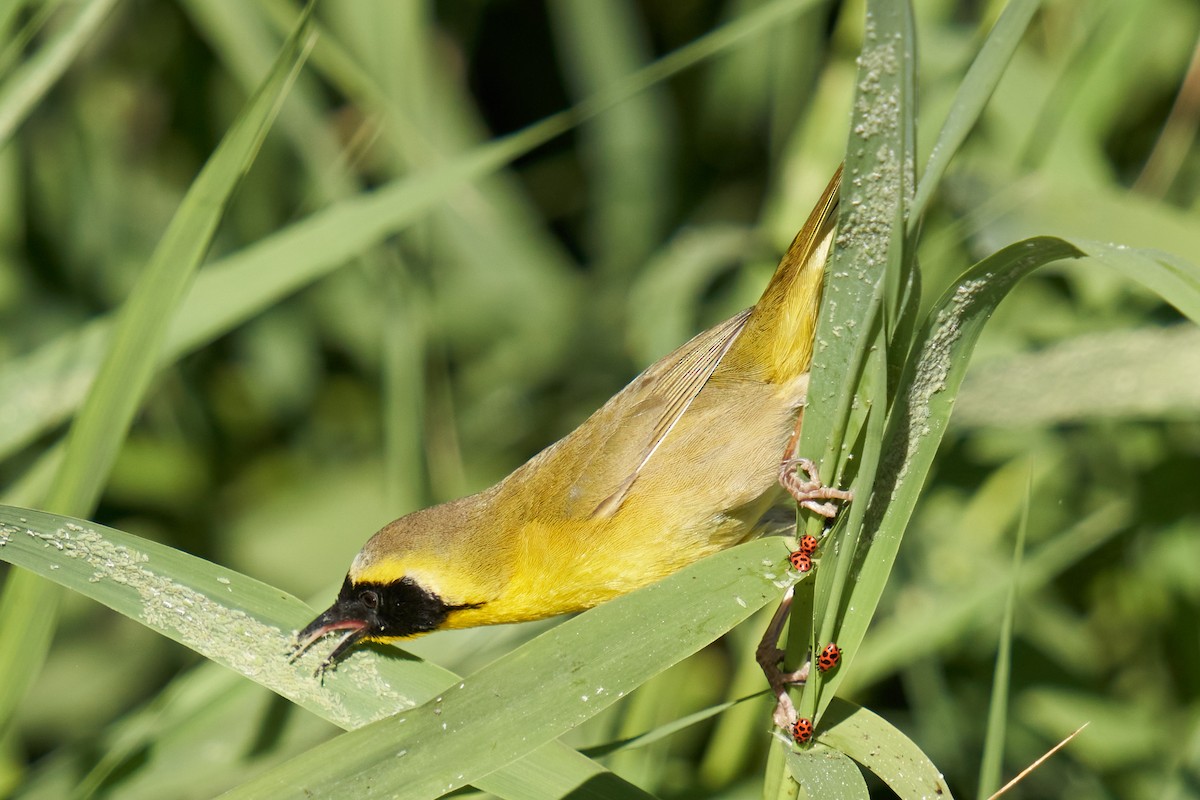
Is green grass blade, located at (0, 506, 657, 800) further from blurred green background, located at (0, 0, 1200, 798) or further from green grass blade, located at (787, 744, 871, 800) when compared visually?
blurred green background, located at (0, 0, 1200, 798)

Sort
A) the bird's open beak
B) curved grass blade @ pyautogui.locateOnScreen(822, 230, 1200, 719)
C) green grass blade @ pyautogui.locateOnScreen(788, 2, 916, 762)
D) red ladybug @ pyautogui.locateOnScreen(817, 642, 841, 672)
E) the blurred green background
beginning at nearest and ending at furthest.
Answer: green grass blade @ pyautogui.locateOnScreen(788, 2, 916, 762) < curved grass blade @ pyautogui.locateOnScreen(822, 230, 1200, 719) < red ladybug @ pyautogui.locateOnScreen(817, 642, 841, 672) < the bird's open beak < the blurred green background

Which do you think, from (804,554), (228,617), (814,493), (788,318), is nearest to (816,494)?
(814,493)

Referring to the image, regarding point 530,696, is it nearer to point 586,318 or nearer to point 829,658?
point 829,658

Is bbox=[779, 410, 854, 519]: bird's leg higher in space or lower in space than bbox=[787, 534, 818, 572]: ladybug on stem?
higher

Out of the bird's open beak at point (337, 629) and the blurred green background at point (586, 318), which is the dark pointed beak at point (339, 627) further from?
the blurred green background at point (586, 318)

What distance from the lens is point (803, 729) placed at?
161cm

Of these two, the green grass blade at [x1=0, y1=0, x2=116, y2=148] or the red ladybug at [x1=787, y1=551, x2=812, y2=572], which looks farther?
the green grass blade at [x1=0, y1=0, x2=116, y2=148]

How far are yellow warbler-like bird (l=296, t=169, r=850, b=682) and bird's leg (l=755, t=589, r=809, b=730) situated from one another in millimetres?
246

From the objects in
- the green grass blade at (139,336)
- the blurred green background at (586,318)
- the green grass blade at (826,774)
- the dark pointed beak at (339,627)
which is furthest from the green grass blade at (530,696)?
the blurred green background at (586,318)

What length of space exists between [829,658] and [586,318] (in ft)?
10.1

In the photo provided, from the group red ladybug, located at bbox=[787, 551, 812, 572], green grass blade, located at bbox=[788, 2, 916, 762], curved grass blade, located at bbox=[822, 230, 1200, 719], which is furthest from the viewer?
red ladybug, located at bbox=[787, 551, 812, 572]

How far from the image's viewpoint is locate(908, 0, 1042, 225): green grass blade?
137 centimetres

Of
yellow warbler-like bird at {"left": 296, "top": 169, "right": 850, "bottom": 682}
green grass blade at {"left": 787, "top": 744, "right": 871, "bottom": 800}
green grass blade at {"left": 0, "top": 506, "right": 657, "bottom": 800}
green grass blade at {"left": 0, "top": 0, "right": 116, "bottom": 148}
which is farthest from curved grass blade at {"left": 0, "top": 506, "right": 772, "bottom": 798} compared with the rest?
green grass blade at {"left": 0, "top": 0, "right": 116, "bottom": 148}

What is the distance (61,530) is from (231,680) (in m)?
1.04
